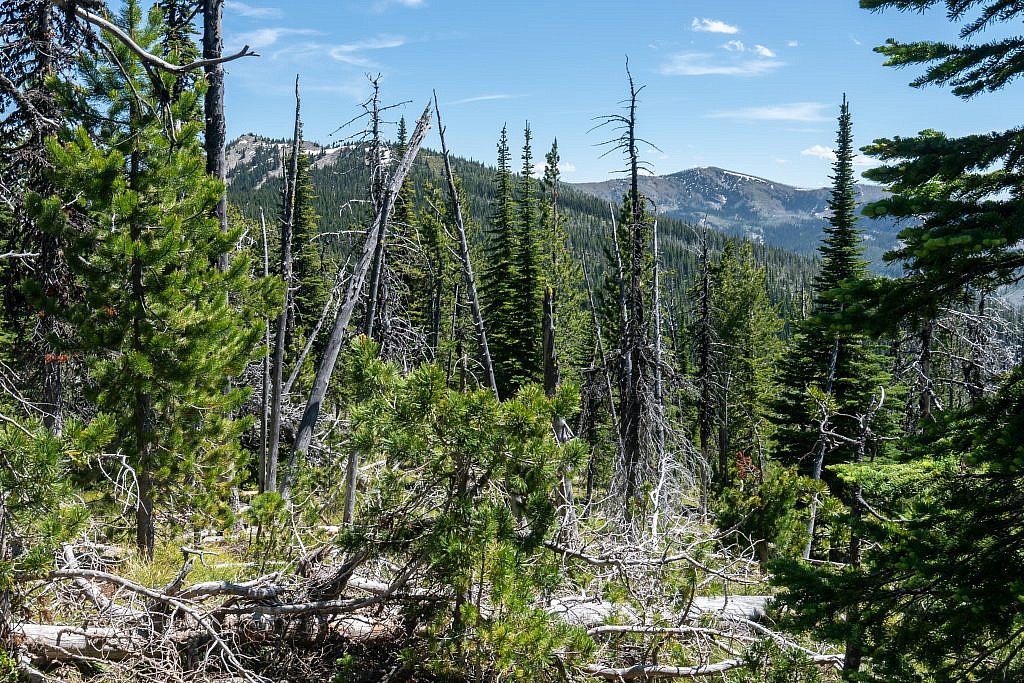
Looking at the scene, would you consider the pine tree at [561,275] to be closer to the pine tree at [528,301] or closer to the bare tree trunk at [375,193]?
the pine tree at [528,301]

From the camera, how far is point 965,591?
360 cm

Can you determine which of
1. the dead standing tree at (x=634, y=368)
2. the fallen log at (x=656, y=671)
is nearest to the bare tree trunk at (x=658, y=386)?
the dead standing tree at (x=634, y=368)

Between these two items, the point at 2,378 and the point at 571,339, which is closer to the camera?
the point at 2,378

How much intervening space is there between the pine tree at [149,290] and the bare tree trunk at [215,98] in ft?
4.84

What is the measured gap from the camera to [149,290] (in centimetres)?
648

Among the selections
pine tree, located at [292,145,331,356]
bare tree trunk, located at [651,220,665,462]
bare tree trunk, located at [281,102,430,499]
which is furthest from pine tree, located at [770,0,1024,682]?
pine tree, located at [292,145,331,356]

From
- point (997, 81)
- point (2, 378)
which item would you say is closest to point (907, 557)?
point (997, 81)

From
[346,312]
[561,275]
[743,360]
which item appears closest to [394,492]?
[346,312]

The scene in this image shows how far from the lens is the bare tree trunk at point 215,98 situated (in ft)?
27.2

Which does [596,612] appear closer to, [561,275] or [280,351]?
[280,351]

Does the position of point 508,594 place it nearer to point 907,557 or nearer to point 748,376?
point 907,557

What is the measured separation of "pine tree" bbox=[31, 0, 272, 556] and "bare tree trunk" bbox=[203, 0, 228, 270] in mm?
1476

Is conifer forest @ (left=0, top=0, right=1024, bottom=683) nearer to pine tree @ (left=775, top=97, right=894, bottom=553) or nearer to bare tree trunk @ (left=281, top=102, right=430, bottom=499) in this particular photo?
bare tree trunk @ (left=281, top=102, right=430, bottom=499)

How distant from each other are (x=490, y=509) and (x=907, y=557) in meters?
2.51
